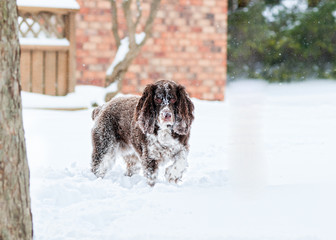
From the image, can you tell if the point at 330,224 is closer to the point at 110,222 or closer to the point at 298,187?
the point at 298,187

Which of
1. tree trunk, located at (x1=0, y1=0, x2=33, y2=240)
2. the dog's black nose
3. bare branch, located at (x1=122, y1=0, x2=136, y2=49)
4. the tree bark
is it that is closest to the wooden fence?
bare branch, located at (x1=122, y1=0, x2=136, y2=49)

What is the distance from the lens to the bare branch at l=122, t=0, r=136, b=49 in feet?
37.9

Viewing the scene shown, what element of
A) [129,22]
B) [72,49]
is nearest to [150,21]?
[129,22]

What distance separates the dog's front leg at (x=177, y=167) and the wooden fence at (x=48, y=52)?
6.51 m

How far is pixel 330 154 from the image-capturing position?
7.04m

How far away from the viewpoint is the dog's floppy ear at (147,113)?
4973 mm

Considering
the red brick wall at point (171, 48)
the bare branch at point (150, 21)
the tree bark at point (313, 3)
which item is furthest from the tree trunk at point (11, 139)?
the tree bark at point (313, 3)

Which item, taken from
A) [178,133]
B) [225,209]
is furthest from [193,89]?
[225,209]

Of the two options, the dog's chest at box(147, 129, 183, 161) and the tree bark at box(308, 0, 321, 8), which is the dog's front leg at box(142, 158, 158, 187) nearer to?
the dog's chest at box(147, 129, 183, 161)

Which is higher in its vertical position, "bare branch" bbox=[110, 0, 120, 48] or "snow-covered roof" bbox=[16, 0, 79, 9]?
"snow-covered roof" bbox=[16, 0, 79, 9]

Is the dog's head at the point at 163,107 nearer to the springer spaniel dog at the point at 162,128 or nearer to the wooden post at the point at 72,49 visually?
the springer spaniel dog at the point at 162,128

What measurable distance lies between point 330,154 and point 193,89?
612 centimetres

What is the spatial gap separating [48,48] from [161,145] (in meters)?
6.69

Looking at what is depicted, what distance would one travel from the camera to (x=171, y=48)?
1262 centimetres
